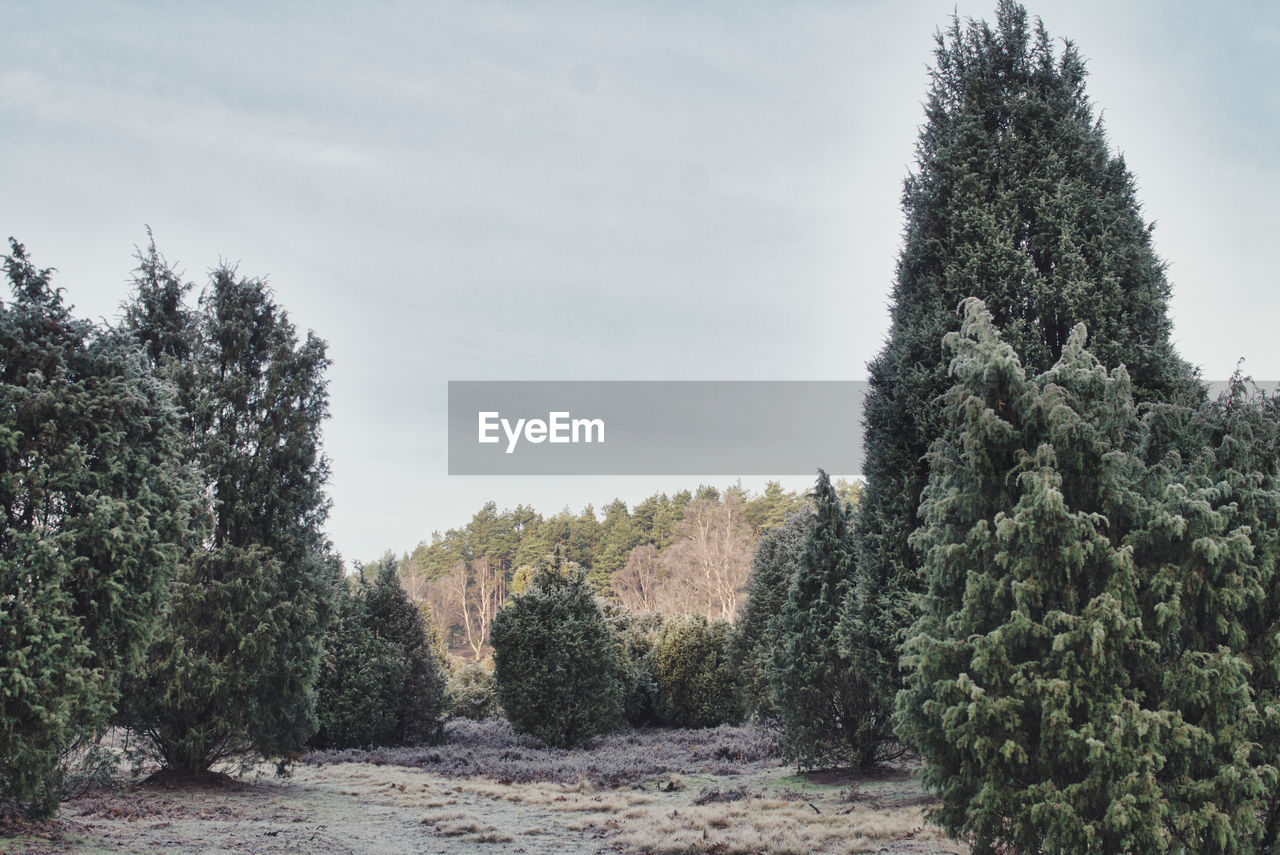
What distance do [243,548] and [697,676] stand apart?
55.7ft

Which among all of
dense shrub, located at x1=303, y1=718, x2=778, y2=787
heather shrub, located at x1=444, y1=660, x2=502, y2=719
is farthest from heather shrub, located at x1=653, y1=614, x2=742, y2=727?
heather shrub, located at x1=444, y1=660, x2=502, y2=719

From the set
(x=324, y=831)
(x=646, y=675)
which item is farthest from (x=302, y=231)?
(x=646, y=675)

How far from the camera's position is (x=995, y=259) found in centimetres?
930

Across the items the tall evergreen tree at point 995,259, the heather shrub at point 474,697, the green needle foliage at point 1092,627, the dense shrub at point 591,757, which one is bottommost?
the heather shrub at point 474,697

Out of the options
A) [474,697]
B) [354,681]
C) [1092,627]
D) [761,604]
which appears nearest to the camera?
[1092,627]

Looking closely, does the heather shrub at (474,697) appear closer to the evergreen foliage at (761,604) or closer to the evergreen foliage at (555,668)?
the evergreen foliage at (555,668)

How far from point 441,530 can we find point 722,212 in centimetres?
6675

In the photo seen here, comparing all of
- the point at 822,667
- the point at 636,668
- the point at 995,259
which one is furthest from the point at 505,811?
the point at 636,668

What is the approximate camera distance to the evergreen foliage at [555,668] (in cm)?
2014

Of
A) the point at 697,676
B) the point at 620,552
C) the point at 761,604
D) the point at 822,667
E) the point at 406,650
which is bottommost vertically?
the point at 697,676

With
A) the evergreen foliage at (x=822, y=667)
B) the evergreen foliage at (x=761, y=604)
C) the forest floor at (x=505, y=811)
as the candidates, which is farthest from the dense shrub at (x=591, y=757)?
the evergreen foliage at (x=822, y=667)

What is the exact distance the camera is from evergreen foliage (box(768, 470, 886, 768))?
13508 millimetres

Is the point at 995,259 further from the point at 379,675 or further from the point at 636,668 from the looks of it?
the point at 636,668

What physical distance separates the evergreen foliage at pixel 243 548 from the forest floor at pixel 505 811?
1081 millimetres
